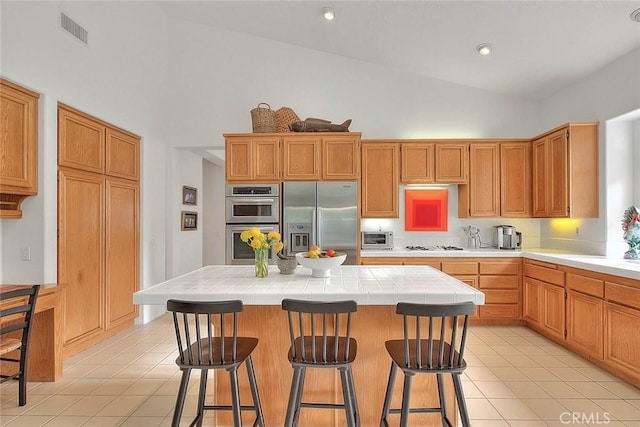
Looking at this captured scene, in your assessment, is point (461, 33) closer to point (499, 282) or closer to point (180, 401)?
point (499, 282)

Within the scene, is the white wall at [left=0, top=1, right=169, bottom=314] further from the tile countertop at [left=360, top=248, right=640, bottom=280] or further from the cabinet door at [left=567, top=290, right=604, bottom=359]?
the cabinet door at [left=567, top=290, right=604, bottom=359]

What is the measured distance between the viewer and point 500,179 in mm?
4758

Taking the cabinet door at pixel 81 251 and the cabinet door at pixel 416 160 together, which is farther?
the cabinet door at pixel 416 160

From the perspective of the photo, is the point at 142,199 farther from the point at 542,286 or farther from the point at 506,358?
the point at 542,286

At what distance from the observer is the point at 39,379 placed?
3.00 meters

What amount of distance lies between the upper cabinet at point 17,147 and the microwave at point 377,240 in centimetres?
353

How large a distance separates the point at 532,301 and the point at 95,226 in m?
4.93

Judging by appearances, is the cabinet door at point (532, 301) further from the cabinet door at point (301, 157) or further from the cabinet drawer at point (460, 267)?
the cabinet door at point (301, 157)

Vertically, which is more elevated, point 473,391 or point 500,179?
point 500,179

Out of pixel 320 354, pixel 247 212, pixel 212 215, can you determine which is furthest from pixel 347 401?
pixel 212 215

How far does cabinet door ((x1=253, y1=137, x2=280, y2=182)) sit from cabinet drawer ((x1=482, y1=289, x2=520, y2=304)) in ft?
10.0

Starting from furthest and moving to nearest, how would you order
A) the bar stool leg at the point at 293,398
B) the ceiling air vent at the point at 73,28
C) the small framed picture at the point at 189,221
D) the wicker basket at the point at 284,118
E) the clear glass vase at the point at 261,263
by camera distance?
1. the small framed picture at the point at 189,221
2. the wicker basket at the point at 284,118
3. the ceiling air vent at the point at 73,28
4. the clear glass vase at the point at 261,263
5. the bar stool leg at the point at 293,398

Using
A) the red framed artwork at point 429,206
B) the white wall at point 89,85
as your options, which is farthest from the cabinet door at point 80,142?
the red framed artwork at point 429,206

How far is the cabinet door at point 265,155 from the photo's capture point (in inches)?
179
